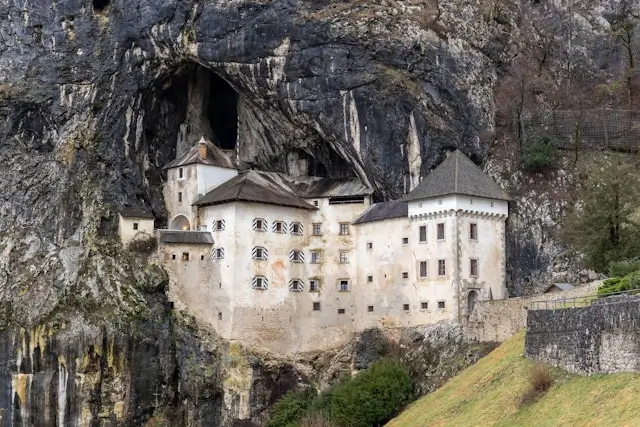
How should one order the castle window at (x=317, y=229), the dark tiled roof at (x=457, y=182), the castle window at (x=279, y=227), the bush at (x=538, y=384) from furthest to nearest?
the castle window at (x=317, y=229) < the castle window at (x=279, y=227) < the dark tiled roof at (x=457, y=182) < the bush at (x=538, y=384)

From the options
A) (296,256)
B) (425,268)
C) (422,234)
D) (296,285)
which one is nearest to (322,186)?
(296,256)

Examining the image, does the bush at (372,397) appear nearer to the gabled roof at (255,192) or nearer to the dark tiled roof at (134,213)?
the gabled roof at (255,192)

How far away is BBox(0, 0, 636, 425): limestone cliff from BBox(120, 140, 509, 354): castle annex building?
1.90 meters

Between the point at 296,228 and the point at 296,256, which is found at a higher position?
the point at 296,228

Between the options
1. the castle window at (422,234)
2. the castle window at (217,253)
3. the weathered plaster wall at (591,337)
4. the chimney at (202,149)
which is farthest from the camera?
the chimney at (202,149)

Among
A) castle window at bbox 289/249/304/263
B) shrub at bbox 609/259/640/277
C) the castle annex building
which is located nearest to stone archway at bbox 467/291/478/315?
the castle annex building

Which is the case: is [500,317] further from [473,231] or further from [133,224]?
[133,224]

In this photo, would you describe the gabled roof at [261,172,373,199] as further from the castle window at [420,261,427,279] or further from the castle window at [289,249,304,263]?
the castle window at [420,261,427,279]

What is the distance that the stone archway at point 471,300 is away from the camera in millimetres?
72900

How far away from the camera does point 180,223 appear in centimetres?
8331

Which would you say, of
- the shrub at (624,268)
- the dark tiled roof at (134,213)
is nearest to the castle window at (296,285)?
the dark tiled roof at (134,213)

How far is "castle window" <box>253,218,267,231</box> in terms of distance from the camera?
7975 cm

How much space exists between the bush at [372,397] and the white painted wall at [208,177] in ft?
64.0

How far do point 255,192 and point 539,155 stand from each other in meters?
19.2
